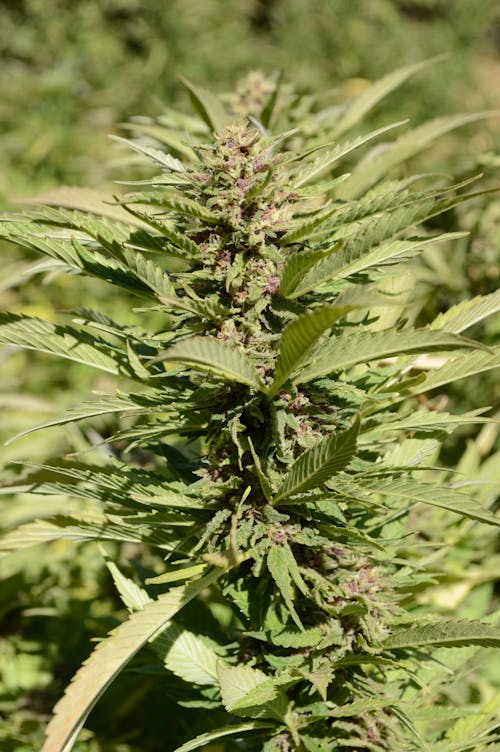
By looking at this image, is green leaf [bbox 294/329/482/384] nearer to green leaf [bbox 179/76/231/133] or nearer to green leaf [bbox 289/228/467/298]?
green leaf [bbox 289/228/467/298]

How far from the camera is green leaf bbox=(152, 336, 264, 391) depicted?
45cm

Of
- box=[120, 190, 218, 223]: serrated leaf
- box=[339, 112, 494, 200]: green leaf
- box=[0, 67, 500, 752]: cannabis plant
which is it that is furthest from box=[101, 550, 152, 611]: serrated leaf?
box=[339, 112, 494, 200]: green leaf

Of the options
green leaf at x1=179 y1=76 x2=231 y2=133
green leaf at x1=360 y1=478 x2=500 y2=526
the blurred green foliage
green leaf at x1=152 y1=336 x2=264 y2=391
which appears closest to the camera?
green leaf at x1=152 y1=336 x2=264 y2=391

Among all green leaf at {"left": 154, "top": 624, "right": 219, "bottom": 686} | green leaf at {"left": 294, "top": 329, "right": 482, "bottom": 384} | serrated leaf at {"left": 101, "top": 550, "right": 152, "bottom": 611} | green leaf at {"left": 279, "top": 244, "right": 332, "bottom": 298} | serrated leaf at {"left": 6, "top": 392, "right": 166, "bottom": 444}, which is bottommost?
green leaf at {"left": 154, "top": 624, "right": 219, "bottom": 686}

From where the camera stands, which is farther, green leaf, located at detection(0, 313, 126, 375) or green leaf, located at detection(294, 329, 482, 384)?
green leaf, located at detection(0, 313, 126, 375)

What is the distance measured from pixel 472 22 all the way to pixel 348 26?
0.83 meters

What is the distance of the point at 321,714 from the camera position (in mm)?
628

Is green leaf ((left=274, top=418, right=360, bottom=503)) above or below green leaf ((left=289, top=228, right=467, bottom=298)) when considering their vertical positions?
below

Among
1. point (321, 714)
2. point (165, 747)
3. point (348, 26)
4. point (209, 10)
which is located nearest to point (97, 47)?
point (209, 10)

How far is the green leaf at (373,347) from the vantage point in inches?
18.3

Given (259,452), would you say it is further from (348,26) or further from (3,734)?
(348,26)

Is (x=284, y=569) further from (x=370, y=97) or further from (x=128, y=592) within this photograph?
(x=370, y=97)

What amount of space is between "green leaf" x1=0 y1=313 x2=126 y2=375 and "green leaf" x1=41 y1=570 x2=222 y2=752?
22 centimetres

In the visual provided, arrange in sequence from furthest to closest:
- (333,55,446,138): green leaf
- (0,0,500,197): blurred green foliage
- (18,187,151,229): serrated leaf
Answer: (0,0,500,197): blurred green foliage, (333,55,446,138): green leaf, (18,187,151,229): serrated leaf
